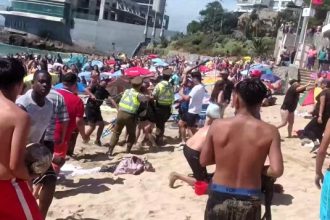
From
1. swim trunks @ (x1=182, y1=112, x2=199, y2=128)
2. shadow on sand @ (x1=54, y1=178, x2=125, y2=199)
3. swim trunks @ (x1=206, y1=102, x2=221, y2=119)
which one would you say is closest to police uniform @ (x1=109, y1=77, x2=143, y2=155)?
swim trunks @ (x1=182, y1=112, x2=199, y2=128)

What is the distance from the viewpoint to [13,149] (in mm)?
2734

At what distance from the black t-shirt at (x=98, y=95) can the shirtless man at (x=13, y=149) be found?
21.3 feet

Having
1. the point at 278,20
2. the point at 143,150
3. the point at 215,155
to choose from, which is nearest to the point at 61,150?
the point at 215,155

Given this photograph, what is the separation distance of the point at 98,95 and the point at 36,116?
4.85 m

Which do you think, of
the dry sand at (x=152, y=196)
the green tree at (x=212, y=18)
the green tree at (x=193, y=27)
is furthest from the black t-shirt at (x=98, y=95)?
the green tree at (x=193, y=27)

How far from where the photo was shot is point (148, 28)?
3278 inches

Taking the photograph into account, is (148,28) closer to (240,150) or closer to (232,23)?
(232,23)

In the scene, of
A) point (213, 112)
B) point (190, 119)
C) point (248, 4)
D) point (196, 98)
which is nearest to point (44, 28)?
point (248, 4)

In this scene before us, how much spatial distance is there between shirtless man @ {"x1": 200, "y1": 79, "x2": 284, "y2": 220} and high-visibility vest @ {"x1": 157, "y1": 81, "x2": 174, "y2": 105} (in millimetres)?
6341

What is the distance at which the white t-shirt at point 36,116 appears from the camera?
15.7 feet

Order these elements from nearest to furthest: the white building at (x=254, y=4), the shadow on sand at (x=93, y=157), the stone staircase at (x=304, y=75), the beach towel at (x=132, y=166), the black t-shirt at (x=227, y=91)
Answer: the beach towel at (x=132, y=166)
the shadow on sand at (x=93, y=157)
the black t-shirt at (x=227, y=91)
the stone staircase at (x=304, y=75)
the white building at (x=254, y=4)

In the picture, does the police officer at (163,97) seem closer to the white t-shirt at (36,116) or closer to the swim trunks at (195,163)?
the swim trunks at (195,163)

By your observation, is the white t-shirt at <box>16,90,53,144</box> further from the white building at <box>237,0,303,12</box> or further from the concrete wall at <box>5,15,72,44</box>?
the white building at <box>237,0,303,12</box>

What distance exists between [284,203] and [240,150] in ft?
10.3
